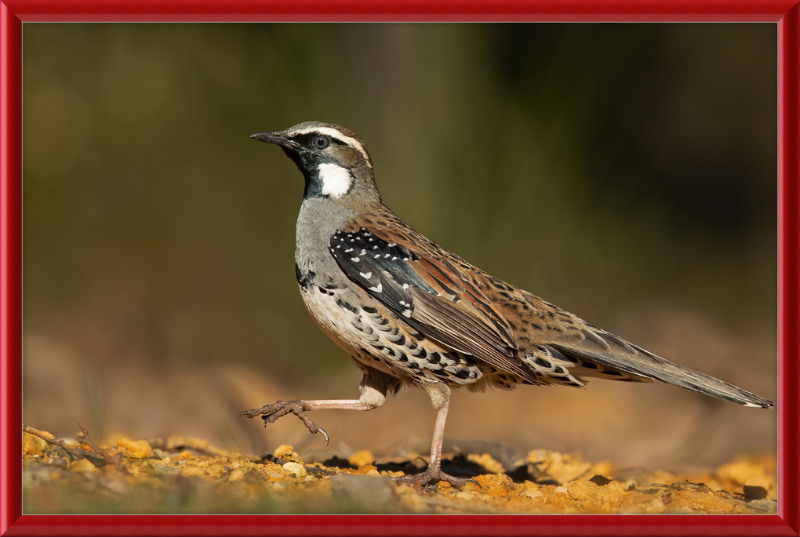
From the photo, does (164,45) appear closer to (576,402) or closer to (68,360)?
(68,360)

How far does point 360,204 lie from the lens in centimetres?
547

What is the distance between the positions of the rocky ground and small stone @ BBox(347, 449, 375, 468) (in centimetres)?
2

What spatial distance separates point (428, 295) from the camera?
487 centimetres

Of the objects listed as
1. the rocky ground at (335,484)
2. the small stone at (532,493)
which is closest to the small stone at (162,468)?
the rocky ground at (335,484)

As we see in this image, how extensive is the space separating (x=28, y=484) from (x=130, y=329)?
5.22m

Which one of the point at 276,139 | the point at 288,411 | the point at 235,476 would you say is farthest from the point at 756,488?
the point at 276,139

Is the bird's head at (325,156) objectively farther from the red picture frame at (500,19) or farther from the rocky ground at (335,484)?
the rocky ground at (335,484)

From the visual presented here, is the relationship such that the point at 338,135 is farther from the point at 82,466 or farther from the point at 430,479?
the point at 82,466

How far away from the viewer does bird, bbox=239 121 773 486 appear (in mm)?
4754

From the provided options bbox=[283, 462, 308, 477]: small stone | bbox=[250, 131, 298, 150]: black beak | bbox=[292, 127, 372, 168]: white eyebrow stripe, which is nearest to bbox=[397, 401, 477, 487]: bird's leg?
bbox=[283, 462, 308, 477]: small stone

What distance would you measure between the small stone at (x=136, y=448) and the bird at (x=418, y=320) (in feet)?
3.04

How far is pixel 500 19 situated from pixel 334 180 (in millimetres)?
1878

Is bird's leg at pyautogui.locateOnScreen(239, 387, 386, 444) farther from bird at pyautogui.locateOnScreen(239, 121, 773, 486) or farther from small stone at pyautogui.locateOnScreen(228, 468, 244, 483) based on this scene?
small stone at pyautogui.locateOnScreen(228, 468, 244, 483)
